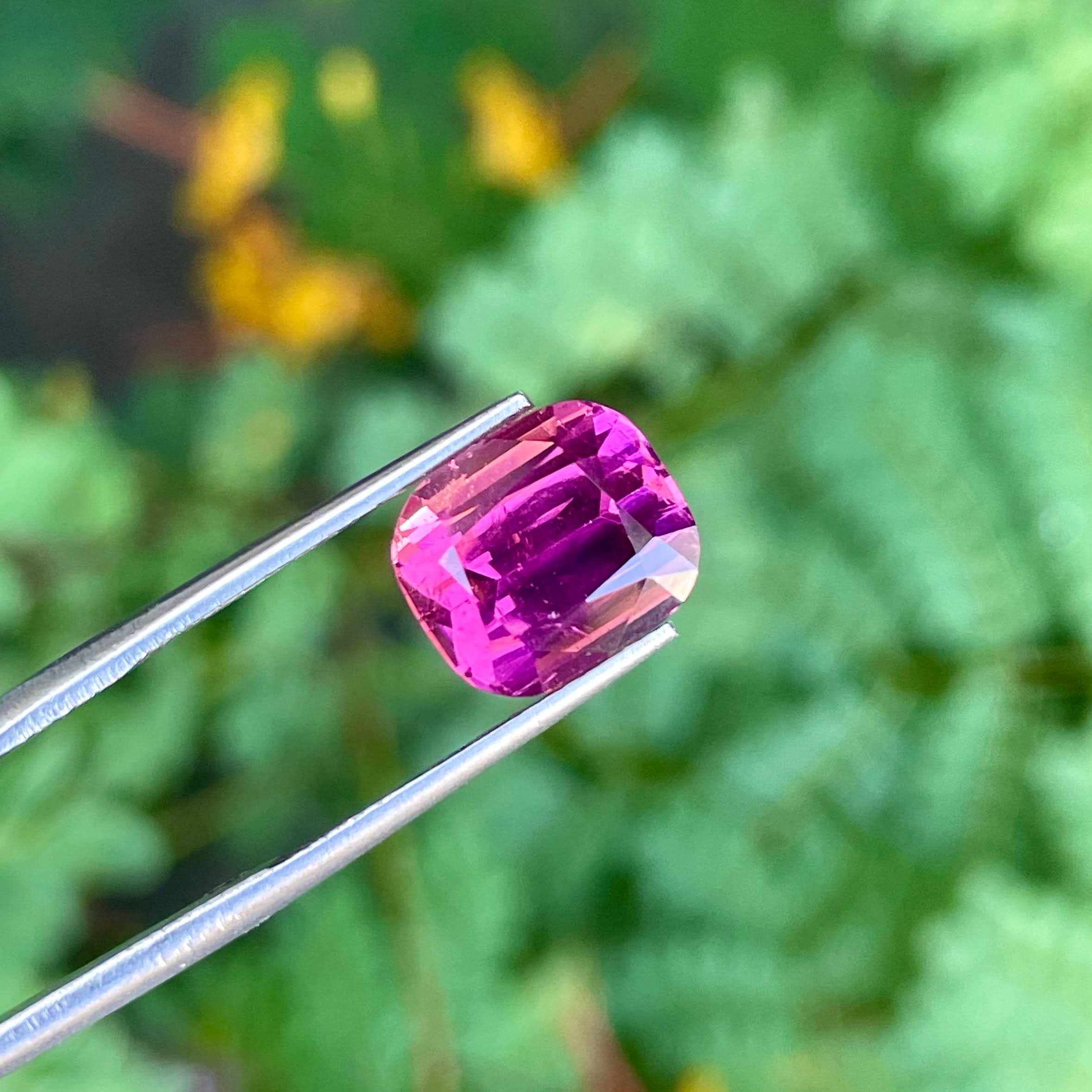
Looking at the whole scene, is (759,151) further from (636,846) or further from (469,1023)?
(469,1023)

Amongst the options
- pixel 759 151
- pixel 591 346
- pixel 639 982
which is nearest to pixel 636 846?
pixel 639 982

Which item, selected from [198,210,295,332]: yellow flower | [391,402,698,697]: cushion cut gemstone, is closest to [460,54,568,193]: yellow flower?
[198,210,295,332]: yellow flower

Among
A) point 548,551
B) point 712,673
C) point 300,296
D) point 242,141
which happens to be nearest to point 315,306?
point 300,296

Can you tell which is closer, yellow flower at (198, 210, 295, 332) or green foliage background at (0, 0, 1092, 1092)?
green foliage background at (0, 0, 1092, 1092)

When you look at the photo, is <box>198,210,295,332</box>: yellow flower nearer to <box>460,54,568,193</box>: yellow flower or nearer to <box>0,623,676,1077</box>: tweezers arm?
<box>460,54,568,193</box>: yellow flower

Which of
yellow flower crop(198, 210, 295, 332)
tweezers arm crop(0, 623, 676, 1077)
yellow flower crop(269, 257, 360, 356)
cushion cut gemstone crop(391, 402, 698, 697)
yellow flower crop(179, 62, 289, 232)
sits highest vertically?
yellow flower crop(179, 62, 289, 232)

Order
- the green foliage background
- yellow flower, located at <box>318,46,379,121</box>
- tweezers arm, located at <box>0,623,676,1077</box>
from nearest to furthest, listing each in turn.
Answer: tweezers arm, located at <box>0,623,676,1077</box>, the green foliage background, yellow flower, located at <box>318,46,379,121</box>

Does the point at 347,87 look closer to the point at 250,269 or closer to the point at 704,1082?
the point at 250,269

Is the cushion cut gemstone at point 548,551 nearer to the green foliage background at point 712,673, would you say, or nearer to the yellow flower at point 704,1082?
the green foliage background at point 712,673
